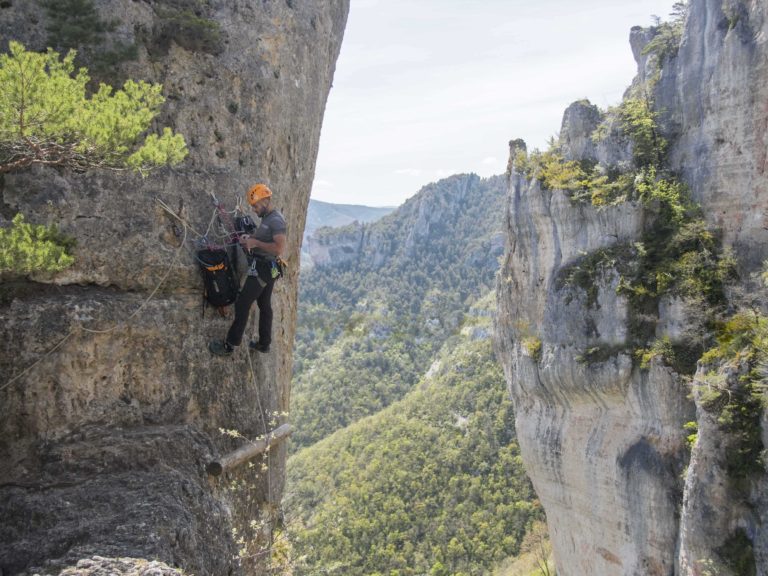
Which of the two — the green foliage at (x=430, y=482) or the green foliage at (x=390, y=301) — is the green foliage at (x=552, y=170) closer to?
the green foliage at (x=430, y=482)

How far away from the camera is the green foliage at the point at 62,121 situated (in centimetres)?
410

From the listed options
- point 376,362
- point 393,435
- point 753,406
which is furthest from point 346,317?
point 753,406

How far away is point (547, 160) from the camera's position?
19141 millimetres

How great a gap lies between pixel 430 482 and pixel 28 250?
4788cm

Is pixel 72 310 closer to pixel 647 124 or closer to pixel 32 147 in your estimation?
pixel 32 147

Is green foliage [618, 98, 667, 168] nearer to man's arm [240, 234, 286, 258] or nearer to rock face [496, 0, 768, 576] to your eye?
rock face [496, 0, 768, 576]

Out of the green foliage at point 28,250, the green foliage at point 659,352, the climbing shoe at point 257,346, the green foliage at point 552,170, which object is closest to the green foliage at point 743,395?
the green foliage at point 659,352

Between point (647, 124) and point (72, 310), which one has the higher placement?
point (647, 124)

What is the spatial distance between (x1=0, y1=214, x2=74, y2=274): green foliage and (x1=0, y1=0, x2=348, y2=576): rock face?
19.8 inches

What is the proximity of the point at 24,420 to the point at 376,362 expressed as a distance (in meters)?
89.7

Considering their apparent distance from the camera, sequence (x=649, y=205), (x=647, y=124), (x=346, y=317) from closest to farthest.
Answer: (x=649, y=205) < (x=647, y=124) < (x=346, y=317)

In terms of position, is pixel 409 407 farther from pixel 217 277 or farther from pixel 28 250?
pixel 28 250

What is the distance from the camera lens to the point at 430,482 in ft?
160

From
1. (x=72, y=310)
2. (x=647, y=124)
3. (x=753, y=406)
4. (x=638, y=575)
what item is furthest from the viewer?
(x=647, y=124)
